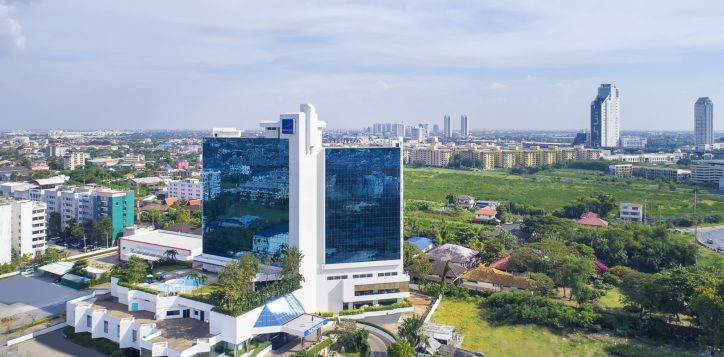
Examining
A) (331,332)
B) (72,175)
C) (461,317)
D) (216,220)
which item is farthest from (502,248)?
(72,175)

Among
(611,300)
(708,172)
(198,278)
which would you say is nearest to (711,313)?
(611,300)

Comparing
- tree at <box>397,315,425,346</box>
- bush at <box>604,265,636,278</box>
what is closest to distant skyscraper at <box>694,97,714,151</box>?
bush at <box>604,265,636,278</box>

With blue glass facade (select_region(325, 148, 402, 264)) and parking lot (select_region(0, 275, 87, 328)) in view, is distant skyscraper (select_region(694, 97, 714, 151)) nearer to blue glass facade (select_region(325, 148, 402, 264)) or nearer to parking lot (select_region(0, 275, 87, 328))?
blue glass facade (select_region(325, 148, 402, 264))

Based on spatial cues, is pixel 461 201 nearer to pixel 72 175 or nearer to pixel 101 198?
pixel 101 198

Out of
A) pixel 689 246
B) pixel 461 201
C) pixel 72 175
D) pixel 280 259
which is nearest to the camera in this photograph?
pixel 280 259

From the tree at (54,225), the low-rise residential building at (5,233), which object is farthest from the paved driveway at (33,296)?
the tree at (54,225)

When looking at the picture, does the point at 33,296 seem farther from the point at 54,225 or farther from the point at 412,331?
the point at 412,331
